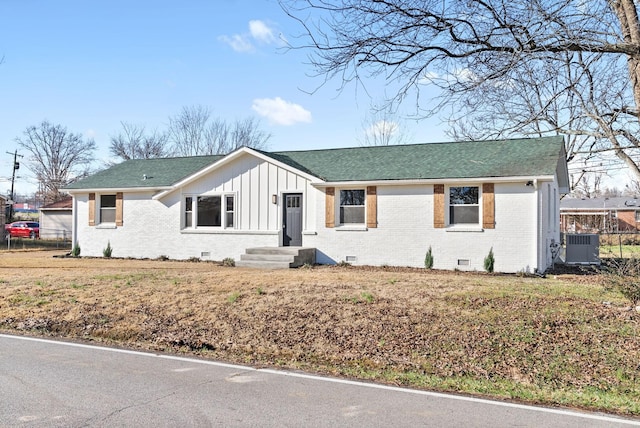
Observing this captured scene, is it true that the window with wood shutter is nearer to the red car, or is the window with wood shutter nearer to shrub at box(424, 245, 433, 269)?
shrub at box(424, 245, 433, 269)

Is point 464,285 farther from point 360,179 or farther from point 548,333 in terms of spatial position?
point 360,179

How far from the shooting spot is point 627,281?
32.3 ft

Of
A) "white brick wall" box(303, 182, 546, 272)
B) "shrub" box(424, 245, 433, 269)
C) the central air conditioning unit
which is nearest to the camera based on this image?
"white brick wall" box(303, 182, 546, 272)

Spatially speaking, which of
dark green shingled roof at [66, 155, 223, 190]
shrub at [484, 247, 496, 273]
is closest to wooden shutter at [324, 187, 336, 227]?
shrub at [484, 247, 496, 273]

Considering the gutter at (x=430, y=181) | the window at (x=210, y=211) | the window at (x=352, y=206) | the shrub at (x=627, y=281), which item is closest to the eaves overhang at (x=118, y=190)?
the window at (x=210, y=211)

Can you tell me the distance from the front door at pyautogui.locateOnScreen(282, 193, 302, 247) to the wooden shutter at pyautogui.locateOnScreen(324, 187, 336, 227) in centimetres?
108

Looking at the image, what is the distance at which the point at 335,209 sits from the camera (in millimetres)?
18562

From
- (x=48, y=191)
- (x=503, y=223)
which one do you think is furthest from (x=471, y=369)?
(x=48, y=191)

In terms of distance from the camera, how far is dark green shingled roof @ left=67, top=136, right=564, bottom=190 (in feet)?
55.3

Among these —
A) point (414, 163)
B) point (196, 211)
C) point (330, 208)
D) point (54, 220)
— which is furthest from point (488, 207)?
point (54, 220)

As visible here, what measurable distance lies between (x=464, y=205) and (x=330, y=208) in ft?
14.7

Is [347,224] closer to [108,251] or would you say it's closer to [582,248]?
[582,248]

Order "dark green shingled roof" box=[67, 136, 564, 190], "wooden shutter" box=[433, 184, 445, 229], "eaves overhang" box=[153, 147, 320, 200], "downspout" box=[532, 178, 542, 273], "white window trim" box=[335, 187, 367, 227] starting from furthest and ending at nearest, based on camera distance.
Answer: "eaves overhang" box=[153, 147, 320, 200] < "white window trim" box=[335, 187, 367, 227] < "wooden shutter" box=[433, 184, 445, 229] < "dark green shingled roof" box=[67, 136, 564, 190] < "downspout" box=[532, 178, 542, 273]

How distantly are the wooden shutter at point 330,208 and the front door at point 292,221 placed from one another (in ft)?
3.54
